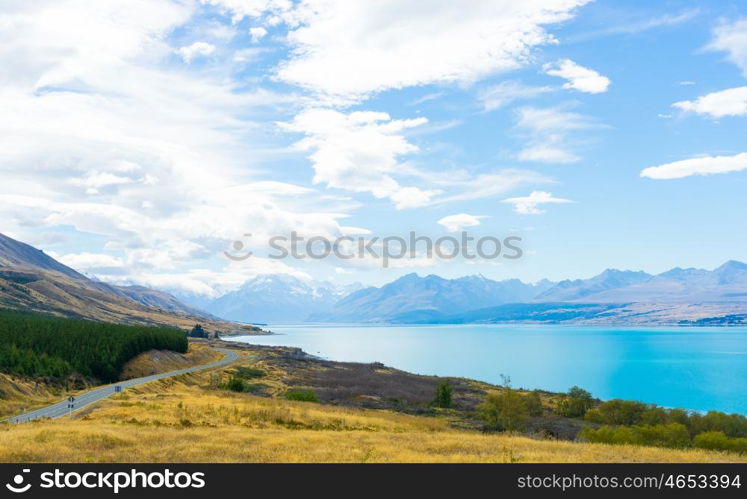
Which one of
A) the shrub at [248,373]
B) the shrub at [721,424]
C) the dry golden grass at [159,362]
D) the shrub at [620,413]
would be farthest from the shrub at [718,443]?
the dry golden grass at [159,362]

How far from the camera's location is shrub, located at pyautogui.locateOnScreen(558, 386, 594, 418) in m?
77.4

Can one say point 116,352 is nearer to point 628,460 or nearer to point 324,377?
point 324,377

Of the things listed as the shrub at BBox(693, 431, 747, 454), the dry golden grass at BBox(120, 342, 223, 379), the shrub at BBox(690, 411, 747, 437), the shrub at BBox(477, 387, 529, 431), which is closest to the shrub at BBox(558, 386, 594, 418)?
the shrub at BBox(477, 387, 529, 431)

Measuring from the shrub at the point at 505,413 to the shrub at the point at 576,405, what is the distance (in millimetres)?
18623

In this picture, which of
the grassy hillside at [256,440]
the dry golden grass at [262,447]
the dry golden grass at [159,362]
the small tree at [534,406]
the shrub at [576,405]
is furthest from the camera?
the dry golden grass at [159,362]

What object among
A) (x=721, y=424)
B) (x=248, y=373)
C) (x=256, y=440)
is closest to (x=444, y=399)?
(x=721, y=424)

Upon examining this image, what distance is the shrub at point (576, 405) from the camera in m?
77.4

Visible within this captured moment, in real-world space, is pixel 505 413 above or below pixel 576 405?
above

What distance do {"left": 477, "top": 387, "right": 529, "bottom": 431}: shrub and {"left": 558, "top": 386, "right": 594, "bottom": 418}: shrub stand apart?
61.1ft

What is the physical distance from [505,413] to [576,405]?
82.9 feet

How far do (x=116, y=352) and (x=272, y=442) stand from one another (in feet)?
235

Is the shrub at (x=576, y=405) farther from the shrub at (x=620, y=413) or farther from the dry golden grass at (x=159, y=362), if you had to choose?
the dry golden grass at (x=159, y=362)

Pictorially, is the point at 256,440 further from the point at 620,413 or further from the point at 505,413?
the point at 620,413

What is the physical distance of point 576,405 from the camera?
78688mm
